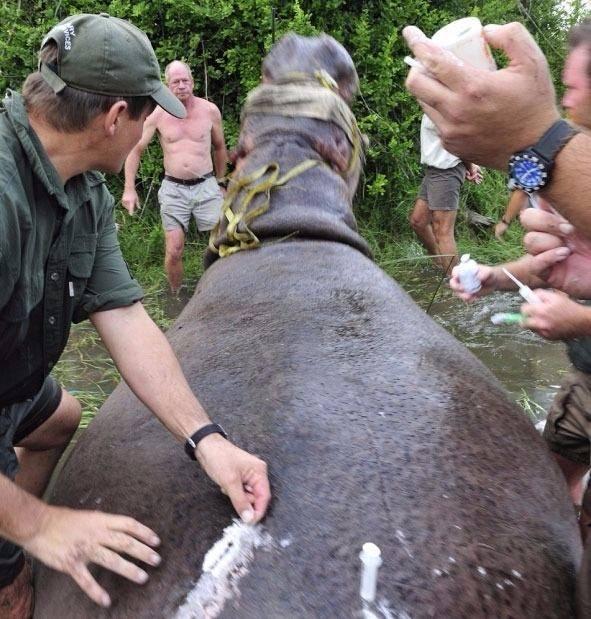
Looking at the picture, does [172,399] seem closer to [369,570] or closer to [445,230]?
[369,570]

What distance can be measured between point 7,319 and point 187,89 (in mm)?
5146

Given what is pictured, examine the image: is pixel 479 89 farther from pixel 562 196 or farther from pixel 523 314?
pixel 523 314

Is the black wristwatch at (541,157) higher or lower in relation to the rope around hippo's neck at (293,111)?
higher

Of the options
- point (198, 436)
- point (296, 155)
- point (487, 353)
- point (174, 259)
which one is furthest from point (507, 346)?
point (198, 436)

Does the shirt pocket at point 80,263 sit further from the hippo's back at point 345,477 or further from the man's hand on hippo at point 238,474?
the man's hand on hippo at point 238,474

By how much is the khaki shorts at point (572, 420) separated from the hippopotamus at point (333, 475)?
1.83 feet

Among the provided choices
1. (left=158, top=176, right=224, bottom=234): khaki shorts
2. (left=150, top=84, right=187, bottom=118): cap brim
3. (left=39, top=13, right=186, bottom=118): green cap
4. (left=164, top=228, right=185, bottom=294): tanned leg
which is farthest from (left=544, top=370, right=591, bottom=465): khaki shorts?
(left=158, top=176, right=224, bottom=234): khaki shorts

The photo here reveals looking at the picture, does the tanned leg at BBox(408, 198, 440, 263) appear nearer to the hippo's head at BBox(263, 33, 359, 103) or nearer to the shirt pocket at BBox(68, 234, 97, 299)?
the hippo's head at BBox(263, 33, 359, 103)

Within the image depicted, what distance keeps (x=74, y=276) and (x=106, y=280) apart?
0.55ft

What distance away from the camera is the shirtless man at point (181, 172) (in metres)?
6.89

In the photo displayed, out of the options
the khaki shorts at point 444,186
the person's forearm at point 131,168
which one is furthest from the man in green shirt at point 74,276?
the khaki shorts at point 444,186

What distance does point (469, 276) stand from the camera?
248 centimetres

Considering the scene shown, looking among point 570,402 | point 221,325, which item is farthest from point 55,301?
point 570,402

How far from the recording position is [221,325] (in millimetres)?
2582
